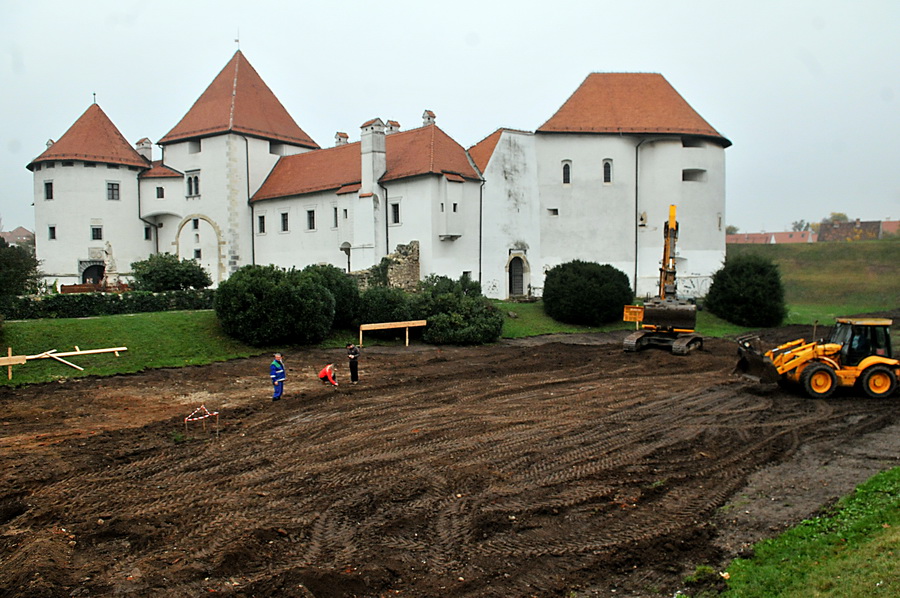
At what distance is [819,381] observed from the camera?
1628cm

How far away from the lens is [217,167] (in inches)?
1634

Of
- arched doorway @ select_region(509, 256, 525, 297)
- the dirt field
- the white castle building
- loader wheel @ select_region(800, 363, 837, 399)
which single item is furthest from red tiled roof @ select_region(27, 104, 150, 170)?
loader wheel @ select_region(800, 363, 837, 399)

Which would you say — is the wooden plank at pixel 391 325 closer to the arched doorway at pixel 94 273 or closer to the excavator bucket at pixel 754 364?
the excavator bucket at pixel 754 364

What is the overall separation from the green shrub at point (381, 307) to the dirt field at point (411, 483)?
350 inches

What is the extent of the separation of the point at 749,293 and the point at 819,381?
19.7 meters

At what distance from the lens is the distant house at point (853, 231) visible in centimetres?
8638

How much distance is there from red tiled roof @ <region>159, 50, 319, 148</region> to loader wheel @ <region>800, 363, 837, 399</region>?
111ft

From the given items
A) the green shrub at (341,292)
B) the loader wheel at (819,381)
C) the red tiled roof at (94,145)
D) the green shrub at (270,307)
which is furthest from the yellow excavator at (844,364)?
the red tiled roof at (94,145)

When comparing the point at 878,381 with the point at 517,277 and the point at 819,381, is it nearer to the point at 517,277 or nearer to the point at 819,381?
the point at 819,381

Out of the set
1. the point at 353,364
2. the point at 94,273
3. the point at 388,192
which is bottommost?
the point at 353,364

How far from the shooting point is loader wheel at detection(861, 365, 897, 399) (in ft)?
53.0

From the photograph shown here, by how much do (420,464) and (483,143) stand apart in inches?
1186

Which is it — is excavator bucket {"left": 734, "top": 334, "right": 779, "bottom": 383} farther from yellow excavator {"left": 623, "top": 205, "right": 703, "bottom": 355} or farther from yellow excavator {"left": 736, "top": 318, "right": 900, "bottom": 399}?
yellow excavator {"left": 623, "top": 205, "right": 703, "bottom": 355}

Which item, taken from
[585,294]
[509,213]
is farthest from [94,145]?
[585,294]
